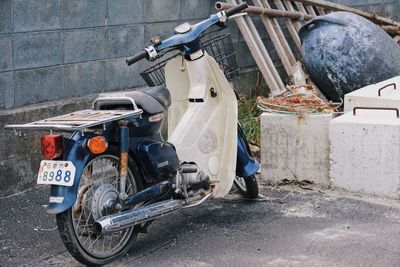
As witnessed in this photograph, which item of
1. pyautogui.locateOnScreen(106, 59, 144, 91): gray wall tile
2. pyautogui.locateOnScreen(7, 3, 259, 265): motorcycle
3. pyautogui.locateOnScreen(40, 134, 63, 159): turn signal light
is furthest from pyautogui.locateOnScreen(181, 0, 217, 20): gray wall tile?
pyautogui.locateOnScreen(40, 134, 63, 159): turn signal light

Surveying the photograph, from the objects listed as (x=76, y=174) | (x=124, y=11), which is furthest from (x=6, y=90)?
(x=76, y=174)

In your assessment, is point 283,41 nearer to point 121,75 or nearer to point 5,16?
point 121,75

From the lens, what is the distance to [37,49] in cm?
641

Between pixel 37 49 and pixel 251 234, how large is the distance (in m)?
2.40

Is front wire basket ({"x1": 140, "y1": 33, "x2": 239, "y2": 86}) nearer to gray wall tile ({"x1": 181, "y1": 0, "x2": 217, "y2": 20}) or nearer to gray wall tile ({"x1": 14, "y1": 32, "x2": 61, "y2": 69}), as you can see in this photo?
gray wall tile ({"x1": 14, "y1": 32, "x2": 61, "y2": 69})

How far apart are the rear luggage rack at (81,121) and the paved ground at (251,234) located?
3.07ft

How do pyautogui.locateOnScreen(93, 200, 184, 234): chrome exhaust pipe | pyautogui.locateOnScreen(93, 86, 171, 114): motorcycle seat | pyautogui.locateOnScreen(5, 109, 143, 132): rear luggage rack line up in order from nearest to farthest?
pyautogui.locateOnScreen(5, 109, 143, 132): rear luggage rack, pyautogui.locateOnScreen(93, 200, 184, 234): chrome exhaust pipe, pyautogui.locateOnScreen(93, 86, 171, 114): motorcycle seat

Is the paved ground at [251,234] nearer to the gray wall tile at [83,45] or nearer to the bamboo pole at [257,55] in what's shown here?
the gray wall tile at [83,45]

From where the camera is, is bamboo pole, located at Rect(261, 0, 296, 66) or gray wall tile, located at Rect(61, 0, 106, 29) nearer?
gray wall tile, located at Rect(61, 0, 106, 29)

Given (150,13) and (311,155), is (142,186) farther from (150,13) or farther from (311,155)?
(150,13)

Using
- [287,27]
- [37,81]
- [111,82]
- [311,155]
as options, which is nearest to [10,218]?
[37,81]

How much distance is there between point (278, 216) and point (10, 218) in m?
1.99

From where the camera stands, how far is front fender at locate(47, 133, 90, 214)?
4469 mm

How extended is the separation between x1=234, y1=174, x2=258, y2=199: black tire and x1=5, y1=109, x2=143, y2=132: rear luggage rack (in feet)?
4.93
